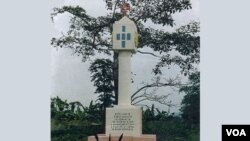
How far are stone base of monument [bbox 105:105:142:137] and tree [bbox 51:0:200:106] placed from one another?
13.5ft

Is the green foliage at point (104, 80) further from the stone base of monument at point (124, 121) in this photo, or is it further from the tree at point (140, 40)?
the stone base of monument at point (124, 121)

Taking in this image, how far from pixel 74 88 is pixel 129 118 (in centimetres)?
441

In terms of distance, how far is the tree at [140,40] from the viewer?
13.5 metres

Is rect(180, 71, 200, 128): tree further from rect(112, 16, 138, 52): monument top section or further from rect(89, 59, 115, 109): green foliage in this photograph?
rect(112, 16, 138, 52): monument top section

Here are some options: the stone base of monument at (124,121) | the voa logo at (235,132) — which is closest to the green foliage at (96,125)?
the stone base of monument at (124,121)

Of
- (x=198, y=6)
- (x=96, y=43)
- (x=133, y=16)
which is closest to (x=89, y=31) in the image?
(x=96, y=43)

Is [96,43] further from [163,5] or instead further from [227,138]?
[227,138]

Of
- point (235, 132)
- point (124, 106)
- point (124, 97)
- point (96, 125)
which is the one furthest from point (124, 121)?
point (96, 125)

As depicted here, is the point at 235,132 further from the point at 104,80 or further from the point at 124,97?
the point at 104,80

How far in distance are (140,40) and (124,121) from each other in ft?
15.3

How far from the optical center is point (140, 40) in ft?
44.5

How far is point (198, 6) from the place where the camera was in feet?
43.8

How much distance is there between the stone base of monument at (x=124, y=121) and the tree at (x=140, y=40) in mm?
4116

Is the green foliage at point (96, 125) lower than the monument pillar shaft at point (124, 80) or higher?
lower
